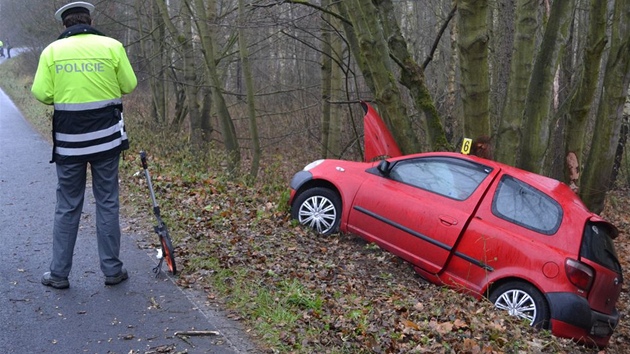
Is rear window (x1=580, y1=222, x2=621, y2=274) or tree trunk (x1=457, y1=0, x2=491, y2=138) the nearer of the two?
rear window (x1=580, y1=222, x2=621, y2=274)

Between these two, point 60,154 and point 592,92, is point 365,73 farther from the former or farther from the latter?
point 60,154

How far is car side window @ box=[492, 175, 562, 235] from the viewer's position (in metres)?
7.60

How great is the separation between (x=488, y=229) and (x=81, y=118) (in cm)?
435

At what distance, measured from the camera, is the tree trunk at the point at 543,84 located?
9.70 metres

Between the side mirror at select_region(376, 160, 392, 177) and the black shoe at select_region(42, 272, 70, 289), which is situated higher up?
the side mirror at select_region(376, 160, 392, 177)

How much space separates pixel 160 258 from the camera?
258 inches

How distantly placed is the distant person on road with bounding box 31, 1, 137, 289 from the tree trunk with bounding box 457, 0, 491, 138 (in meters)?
4.59

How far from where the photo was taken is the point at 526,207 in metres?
7.81

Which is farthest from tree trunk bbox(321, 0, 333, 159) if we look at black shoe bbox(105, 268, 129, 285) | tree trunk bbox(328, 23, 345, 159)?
black shoe bbox(105, 268, 129, 285)

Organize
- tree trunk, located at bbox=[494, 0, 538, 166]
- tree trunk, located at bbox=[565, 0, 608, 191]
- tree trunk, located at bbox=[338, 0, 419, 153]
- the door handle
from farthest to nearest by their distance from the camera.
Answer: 1. tree trunk, located at bbox=[565, 0, 608, 191]
2. tree trunk, located at bbox=[338, 0, 419, 153]
3. tree trunk, located at bbox=[494, 0, 538, 166]
4. the door handle

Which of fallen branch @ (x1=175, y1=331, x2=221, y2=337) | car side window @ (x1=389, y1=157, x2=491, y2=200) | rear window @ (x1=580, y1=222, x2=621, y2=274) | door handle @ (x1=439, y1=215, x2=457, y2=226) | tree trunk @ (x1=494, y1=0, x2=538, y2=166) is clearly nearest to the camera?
fallen branch @ (x1=175, y1=331, x2=221, y2=337)

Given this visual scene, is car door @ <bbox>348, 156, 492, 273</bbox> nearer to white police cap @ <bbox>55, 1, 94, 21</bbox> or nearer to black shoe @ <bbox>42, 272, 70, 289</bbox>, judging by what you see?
black shoe @ <bbox>42, 272, 70, 289</bbox>

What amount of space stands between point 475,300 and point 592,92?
635 cm

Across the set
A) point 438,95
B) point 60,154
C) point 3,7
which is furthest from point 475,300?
point 3,7
